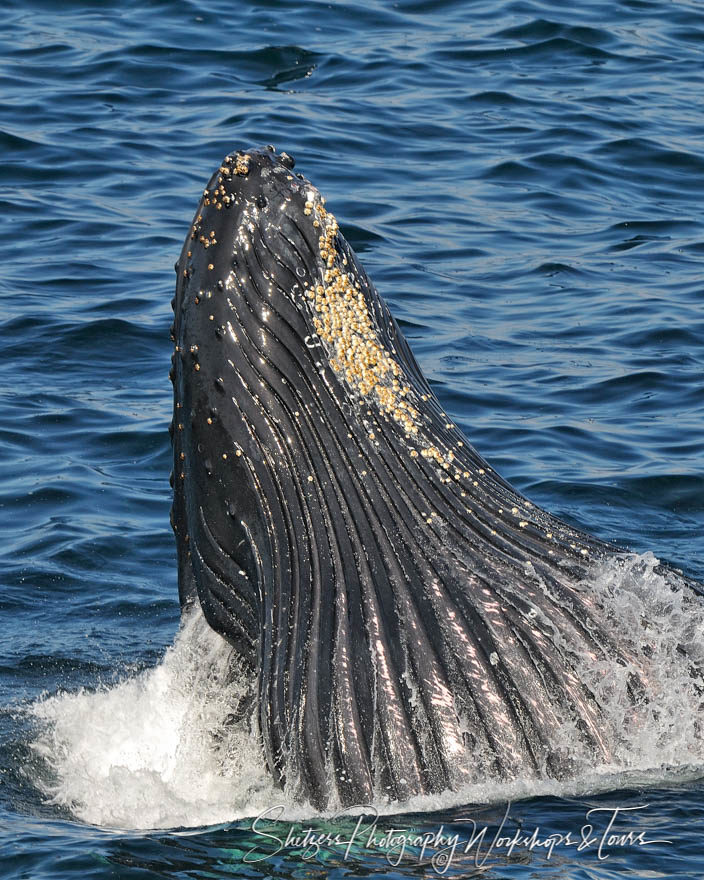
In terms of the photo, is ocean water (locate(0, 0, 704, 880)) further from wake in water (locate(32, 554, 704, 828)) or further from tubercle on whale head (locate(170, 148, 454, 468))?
tubercle on whale head (locate(170, 148, 454, 468))

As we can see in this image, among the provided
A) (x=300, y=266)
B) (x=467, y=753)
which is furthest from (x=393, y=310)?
(x=467, y=753)

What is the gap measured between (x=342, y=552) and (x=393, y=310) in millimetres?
10092

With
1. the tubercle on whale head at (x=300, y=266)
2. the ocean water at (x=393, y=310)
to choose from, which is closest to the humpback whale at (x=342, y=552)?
the tubercle on whale head at (x=300, y=266)

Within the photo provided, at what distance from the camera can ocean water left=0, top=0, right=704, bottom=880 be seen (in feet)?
23.0

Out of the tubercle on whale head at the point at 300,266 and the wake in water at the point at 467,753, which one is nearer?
the wake in water at the point at 467,753

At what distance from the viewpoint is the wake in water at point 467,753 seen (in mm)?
7043

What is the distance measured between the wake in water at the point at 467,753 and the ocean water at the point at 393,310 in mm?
18

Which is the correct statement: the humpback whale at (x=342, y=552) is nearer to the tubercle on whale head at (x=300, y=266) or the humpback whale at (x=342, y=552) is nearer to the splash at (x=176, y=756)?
the tubercle on whale head at (x=300, y=266)

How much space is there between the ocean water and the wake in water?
2 cm

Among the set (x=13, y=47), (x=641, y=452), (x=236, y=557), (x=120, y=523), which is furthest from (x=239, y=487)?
(x=13, y=47)

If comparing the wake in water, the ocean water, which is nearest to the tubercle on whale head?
the wake in water

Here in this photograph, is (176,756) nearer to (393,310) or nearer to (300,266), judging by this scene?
(300,266)

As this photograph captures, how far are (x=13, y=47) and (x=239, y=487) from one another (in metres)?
20.8

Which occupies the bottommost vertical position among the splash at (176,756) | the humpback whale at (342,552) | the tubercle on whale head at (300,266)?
the splash at (176,756)
